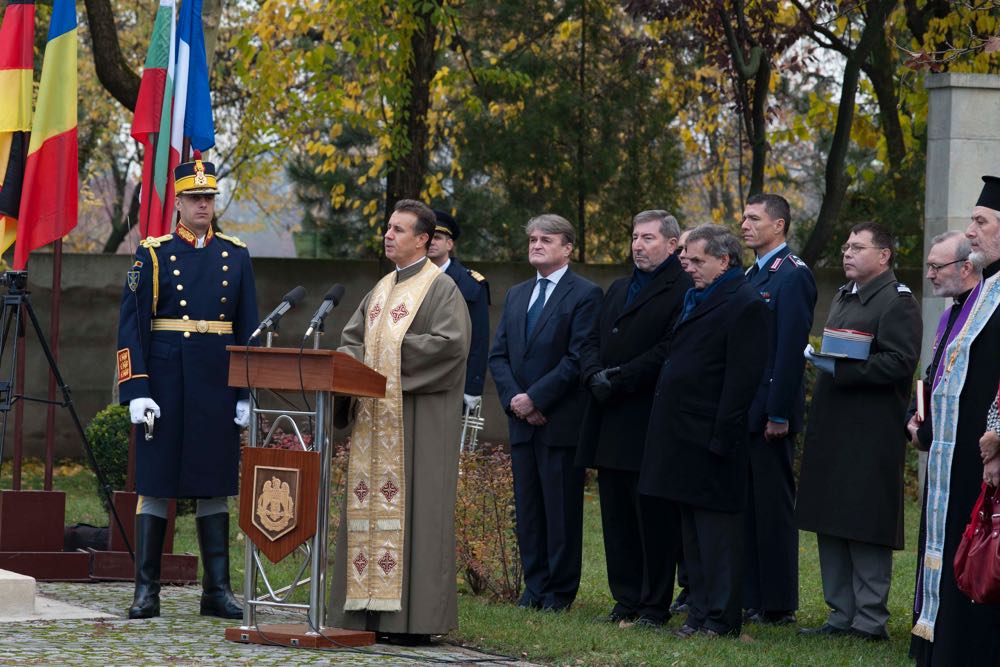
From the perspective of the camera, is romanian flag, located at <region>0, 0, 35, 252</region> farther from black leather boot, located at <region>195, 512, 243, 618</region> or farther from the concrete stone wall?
the concrete stone wall

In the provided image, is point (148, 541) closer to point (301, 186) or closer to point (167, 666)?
point (167, 666)

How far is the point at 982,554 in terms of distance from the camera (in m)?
5.38

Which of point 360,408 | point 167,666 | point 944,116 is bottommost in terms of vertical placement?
point 167,666

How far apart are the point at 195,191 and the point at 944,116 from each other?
18.2ft

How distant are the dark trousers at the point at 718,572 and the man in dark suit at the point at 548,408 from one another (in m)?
0.95

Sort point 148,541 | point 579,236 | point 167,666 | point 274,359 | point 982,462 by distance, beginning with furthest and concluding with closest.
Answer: point 579,236, point 148,541, point 274,359, point 167,666, point 982,462

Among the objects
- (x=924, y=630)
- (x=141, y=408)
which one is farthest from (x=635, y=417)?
(x=141, y=408)

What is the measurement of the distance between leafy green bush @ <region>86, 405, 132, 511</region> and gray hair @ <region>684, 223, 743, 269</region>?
16.9 feet

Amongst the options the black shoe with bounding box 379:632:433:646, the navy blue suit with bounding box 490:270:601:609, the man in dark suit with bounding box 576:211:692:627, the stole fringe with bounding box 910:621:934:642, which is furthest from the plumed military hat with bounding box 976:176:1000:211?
the black shoe with bounding box 379:632:433:646

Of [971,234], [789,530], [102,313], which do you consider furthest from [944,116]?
[102,313]

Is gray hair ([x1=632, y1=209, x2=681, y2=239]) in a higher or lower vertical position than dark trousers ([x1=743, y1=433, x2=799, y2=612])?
higher

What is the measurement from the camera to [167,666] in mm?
6613

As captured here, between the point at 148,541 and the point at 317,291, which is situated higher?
the point at 317,291

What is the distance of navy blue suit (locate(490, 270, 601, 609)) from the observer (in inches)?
338
